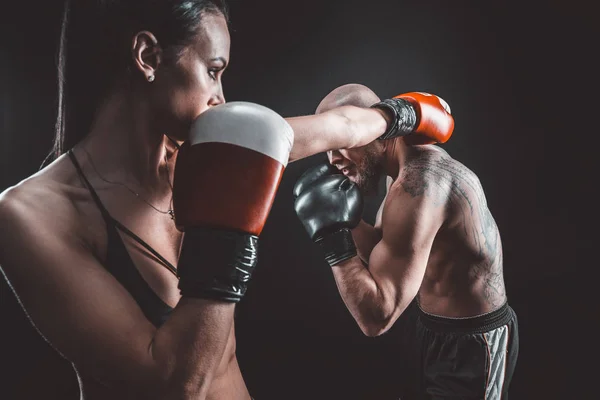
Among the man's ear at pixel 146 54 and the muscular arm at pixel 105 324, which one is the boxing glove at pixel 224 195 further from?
the man's ear at pixel 146 54

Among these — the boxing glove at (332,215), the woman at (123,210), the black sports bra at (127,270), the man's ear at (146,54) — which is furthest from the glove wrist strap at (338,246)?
the man's ear at (146,54)

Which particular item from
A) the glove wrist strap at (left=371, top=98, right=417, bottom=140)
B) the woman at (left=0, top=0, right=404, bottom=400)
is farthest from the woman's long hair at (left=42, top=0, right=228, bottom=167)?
the glove wrist strap at (left=371, top=98, right=417, bottom=140)

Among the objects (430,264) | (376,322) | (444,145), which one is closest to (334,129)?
(376,322)

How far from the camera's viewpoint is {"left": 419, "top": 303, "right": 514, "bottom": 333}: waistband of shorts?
65.1 inches

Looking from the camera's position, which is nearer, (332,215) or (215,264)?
(215,264)

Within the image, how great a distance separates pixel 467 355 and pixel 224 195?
1.30m

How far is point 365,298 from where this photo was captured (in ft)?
4.73

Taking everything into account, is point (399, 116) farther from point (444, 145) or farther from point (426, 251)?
point (444, 145)

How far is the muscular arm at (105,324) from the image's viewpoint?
2.18ft

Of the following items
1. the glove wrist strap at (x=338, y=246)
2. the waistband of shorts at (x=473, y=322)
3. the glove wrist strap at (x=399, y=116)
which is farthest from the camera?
the waistband of shorts at (x=473, y=322)

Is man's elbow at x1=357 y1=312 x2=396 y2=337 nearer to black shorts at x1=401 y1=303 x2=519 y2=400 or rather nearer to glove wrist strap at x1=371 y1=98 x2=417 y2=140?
black shorts at x1=401 y1=303 x2=519 y2=400

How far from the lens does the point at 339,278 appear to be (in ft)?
5.03

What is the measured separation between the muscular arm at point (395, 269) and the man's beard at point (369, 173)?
0.42 m

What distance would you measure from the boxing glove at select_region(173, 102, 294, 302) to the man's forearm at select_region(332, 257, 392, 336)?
2.58 feet
